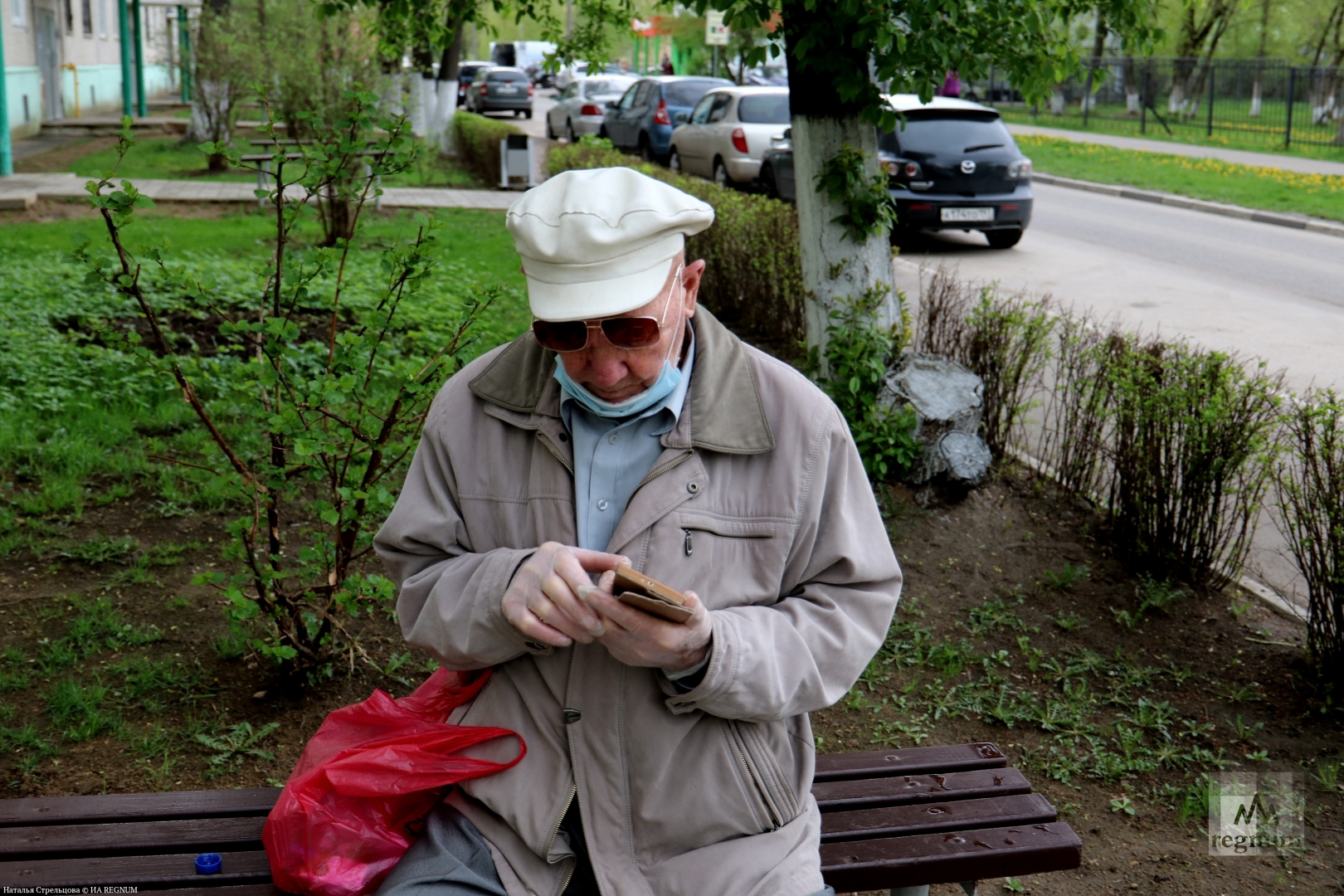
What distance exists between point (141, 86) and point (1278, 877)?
108ft

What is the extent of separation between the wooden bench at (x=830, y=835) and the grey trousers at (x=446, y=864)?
0.29 meters

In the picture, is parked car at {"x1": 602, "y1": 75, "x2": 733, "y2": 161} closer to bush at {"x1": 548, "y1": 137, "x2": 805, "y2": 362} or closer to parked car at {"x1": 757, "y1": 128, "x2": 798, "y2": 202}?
parked car at {"x1": 757, "y1": 128, "x2": 798, "y2": 202}

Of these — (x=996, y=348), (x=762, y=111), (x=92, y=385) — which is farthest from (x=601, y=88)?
(x=996, y=348)

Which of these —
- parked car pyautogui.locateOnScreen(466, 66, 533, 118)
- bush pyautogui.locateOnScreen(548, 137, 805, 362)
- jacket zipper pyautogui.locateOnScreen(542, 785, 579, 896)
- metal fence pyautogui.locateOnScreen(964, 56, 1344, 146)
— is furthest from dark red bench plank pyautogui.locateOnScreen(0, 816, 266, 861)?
parked car pyautogui.locateOnScreen(466, 66, 533, 118)

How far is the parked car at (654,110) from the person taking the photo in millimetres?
21484

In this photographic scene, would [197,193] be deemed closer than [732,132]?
Yes

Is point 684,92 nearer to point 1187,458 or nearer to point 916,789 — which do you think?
point 1187,458

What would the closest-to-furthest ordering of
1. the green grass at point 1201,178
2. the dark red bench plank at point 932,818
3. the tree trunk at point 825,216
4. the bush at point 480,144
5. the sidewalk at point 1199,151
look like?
the dark red bench plank at point 932,818 → the tree trunk at point 825,216 → the green grass at point 1201,178 → the bush at point 480,144 → the sidewalk at point 1199,151

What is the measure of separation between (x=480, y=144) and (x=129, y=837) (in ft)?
61.0

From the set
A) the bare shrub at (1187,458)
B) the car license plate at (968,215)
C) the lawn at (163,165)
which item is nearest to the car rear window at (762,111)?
the lawn at (163,165)

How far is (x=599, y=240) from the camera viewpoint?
2.04 metres

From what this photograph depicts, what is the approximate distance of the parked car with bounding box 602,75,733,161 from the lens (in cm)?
2148

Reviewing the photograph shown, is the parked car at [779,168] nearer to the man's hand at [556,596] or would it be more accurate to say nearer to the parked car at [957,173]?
the parked car at [957,173]

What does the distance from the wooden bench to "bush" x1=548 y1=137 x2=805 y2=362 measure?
13.8 feet
